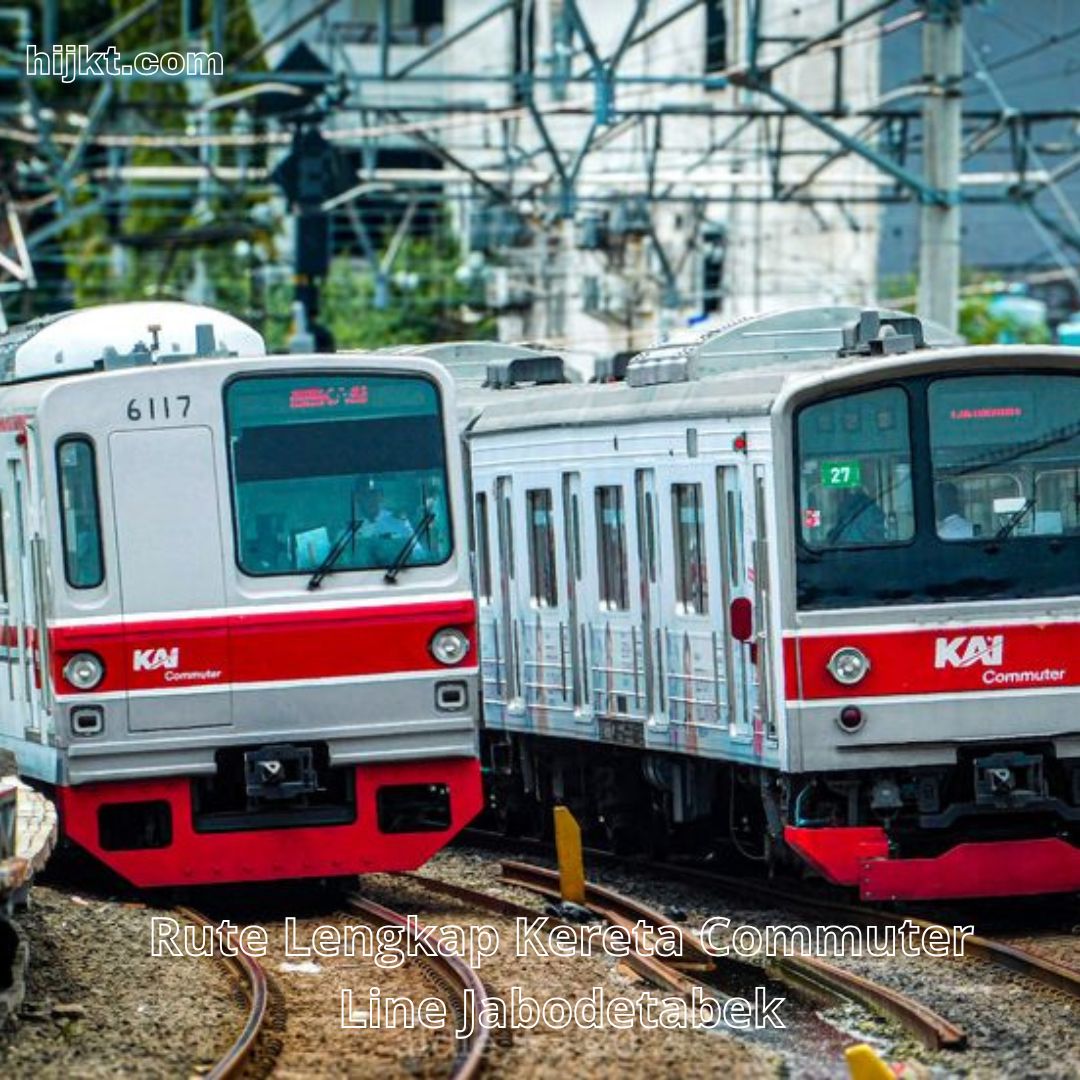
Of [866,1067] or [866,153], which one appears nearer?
[866,1067]

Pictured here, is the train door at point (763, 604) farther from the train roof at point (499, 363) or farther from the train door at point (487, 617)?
the train roof at point (499, 363)

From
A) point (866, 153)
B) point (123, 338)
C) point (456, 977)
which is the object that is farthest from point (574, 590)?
point (866, 153)

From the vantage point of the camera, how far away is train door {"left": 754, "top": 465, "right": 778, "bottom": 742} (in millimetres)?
13898

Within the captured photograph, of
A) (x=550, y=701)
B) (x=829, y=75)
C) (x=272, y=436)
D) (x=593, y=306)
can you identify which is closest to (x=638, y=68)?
(x=829, y=75)

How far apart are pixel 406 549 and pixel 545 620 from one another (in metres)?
3.39

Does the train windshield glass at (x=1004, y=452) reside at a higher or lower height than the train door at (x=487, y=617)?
higher

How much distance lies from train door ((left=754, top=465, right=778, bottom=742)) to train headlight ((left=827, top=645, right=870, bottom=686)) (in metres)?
0.36

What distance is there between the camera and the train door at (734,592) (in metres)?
14.3

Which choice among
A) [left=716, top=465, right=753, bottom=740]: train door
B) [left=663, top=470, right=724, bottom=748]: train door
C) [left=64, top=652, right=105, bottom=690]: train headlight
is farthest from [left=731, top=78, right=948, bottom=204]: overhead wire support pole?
[left=64, top=652, right=105, bottom=690]: train headlight

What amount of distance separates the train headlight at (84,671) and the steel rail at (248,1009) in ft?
3.95

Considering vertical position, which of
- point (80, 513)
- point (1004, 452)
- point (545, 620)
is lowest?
point (545, 620)

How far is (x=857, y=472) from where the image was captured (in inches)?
548

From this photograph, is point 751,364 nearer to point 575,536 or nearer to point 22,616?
point 575,536

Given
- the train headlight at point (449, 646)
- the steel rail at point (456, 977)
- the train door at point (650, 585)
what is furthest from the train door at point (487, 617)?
the train headlight at point (449, 646)
